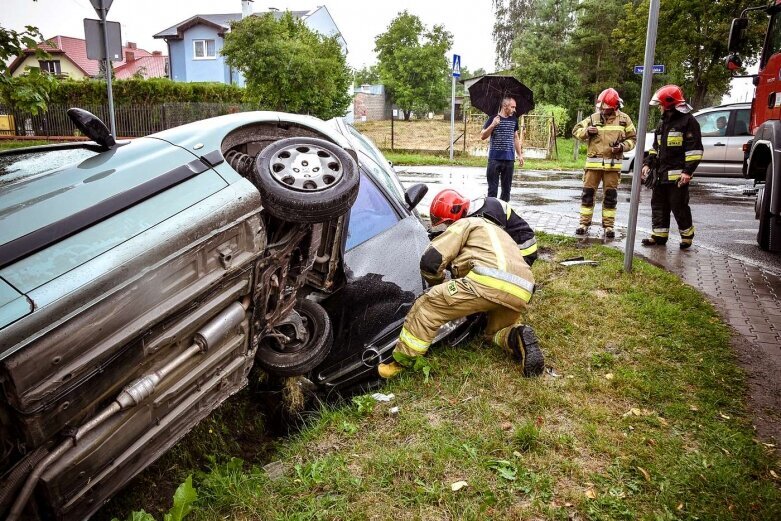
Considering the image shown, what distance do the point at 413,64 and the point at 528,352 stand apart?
38573 mm

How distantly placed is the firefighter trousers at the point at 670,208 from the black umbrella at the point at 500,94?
2.32 metres

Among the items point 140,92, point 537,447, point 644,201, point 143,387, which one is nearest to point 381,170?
point 537,447

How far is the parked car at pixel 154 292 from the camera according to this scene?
194 centimetres

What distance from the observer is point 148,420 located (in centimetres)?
230

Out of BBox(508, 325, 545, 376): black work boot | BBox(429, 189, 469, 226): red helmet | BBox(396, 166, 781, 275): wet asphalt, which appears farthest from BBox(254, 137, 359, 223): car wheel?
BBox(396, 166, 781, 275): wet asphalt

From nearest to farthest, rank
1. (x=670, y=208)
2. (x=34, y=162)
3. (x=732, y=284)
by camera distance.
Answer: (x=34, y=162) < (x=732, y=284) < (x=670, y=208)

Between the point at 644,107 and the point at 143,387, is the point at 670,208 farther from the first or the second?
the point at 143,387

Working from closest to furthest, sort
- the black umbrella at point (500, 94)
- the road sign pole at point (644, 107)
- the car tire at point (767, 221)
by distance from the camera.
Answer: the road sign pole at point (644, 107) → the car tire at point (767, 221) → the black umbrella at point (500, 94)

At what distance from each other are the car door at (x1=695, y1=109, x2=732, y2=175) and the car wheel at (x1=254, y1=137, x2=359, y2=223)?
39.4 ft

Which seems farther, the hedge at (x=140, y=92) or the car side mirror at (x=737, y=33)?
the hedge at (x=140, y=92)

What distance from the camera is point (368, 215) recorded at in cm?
397

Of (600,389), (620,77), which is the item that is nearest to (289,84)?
(620,77)

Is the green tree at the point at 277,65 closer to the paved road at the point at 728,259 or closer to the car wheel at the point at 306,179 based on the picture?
the paved road at the point at 728,259

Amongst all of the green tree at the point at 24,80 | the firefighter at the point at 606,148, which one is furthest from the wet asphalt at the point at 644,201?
the green tree at the point at 24,80
